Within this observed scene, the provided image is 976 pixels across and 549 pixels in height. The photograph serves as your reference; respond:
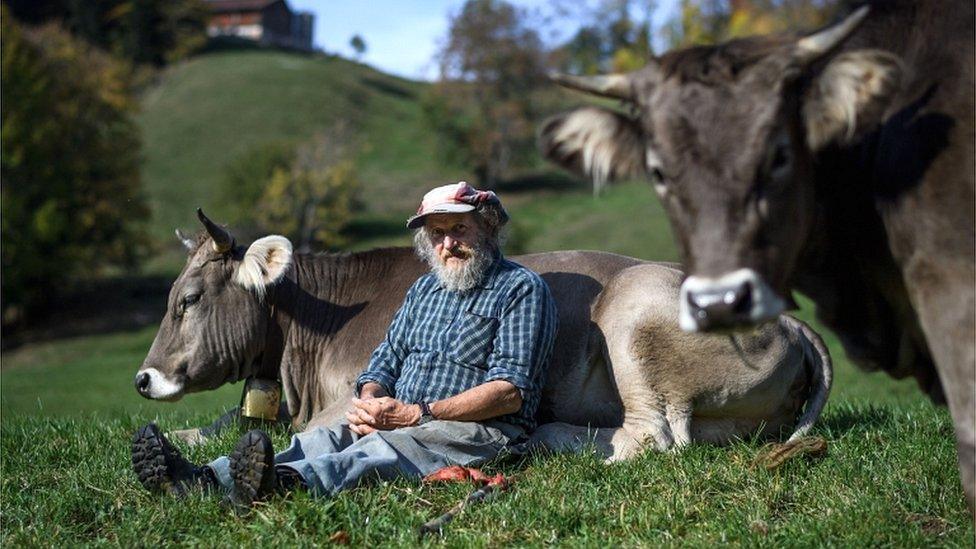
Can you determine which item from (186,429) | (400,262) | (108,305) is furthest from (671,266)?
(108,305)

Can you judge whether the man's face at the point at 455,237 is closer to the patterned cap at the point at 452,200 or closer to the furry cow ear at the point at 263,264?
the patterned cap at the point at 452,200

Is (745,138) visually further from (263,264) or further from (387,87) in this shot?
(387,87)

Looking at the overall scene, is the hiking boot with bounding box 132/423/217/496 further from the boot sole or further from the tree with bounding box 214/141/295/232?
the tree with bounding box 214/141/295/232

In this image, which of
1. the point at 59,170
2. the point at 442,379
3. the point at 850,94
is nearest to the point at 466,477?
the point at 442,379

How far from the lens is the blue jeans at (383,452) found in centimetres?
566

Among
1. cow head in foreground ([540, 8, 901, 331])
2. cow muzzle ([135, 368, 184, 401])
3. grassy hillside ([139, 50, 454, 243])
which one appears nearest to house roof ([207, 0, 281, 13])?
grassy hillside ([139, 50, 454, 243])

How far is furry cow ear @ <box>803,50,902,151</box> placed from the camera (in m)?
4.14

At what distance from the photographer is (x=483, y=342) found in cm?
646

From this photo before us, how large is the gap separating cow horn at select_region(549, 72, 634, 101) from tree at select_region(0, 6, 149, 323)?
28.7 metres

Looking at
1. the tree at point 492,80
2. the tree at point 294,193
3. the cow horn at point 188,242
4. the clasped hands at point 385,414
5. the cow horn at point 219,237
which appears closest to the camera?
the clasped hands at point 385,414

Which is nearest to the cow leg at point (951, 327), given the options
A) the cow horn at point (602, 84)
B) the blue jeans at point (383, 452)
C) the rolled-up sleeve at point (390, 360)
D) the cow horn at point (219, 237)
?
the cow horn at point (602, 84)

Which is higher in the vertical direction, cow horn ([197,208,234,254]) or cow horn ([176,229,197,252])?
cow horn ([197,208,234,254])

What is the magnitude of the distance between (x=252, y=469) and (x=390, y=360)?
5.35 feet

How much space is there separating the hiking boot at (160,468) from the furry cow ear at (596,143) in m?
2.60
